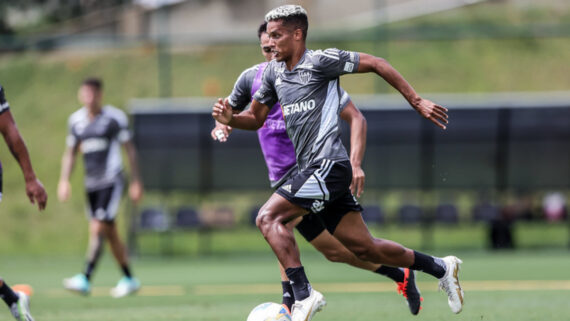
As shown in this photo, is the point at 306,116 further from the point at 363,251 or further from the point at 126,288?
the point at 126,288

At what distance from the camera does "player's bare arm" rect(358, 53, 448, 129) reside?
6.07 metres

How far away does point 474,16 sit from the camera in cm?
2534

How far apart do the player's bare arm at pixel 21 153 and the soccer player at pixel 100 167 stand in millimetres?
4078

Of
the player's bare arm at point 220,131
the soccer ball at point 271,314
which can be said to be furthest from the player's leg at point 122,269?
the soccer ball at point 271,314

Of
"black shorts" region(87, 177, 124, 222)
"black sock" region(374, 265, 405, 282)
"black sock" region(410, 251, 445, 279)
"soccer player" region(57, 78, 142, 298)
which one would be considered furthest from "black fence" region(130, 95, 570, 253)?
"black sock" region(410, 251, 445, 279)

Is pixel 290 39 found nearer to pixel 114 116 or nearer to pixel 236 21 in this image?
pixel 114 116

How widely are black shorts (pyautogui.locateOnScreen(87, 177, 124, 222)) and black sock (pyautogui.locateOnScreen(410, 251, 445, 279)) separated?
516 centimetres

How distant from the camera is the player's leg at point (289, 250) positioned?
592cm

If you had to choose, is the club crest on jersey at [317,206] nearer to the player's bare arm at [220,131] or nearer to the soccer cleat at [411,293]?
the player's bare arm at [220,131]

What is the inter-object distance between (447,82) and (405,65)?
78.1 inches

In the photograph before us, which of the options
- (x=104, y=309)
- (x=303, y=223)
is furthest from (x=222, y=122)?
(x=104, y=309)

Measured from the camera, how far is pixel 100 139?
11.5 meters

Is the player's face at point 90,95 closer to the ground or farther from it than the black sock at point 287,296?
farther from it

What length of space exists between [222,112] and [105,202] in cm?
513
